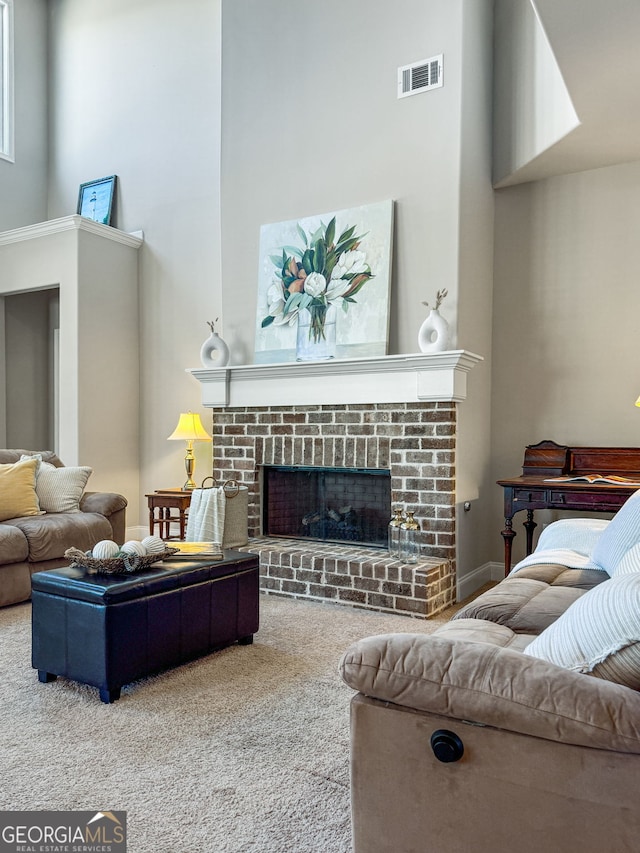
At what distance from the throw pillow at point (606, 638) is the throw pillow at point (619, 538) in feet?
3.31

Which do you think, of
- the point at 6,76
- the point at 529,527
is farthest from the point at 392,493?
the point at 6,76

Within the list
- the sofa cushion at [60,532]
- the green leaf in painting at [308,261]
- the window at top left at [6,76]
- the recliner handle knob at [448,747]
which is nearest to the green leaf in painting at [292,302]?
the green leaf in painting at [308,261]

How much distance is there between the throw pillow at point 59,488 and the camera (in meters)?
4.45

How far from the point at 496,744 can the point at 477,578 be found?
3.28 m

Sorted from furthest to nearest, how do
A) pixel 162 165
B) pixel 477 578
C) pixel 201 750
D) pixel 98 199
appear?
pixel 98 199 < pixel 162 165 < pixel 477 578 < pixel 201 750

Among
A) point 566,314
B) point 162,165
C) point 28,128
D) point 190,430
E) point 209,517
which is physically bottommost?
point 209,517

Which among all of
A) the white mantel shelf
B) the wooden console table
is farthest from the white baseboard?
the white mantel shelf

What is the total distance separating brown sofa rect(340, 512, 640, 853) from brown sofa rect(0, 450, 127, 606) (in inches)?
118

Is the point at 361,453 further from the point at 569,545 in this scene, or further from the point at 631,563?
the point at 631,563

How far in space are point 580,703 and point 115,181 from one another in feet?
20.7

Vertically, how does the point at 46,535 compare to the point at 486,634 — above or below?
below

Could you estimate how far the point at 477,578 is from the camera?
4.46m

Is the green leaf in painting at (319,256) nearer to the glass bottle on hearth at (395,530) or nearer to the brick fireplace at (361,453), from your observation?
the brick fireplace at (361,453)

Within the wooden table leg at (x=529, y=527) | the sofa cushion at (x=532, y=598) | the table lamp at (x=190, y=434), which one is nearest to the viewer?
the sofa cushion at (x=532, y=598)
